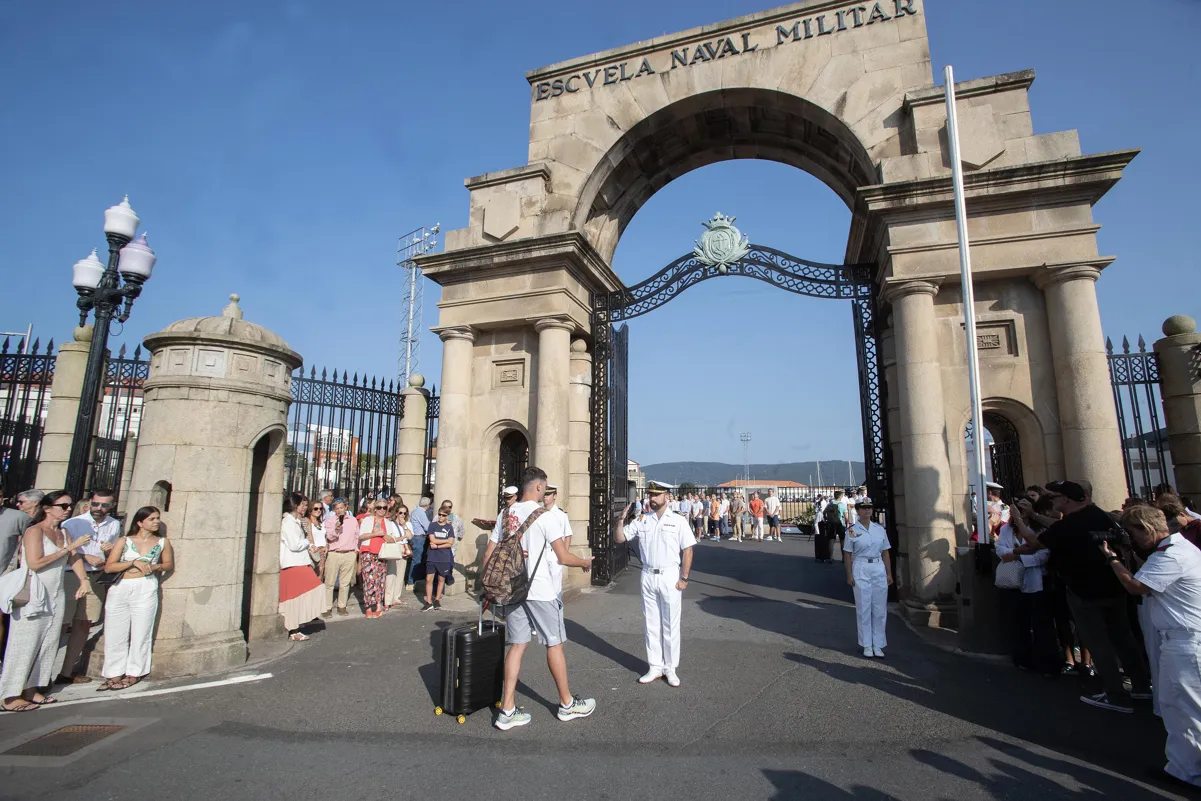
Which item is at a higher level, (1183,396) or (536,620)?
(1183,396)

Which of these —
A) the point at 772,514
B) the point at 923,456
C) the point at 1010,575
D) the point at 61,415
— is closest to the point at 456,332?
the point at 61,415

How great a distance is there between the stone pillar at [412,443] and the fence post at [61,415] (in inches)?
210

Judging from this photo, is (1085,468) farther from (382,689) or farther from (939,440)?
(382,689)

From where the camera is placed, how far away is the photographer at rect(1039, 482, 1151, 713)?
203 inches

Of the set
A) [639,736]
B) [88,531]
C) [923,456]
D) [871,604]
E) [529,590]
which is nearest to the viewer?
[639,736]

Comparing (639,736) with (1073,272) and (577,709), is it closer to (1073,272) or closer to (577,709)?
(577,709)

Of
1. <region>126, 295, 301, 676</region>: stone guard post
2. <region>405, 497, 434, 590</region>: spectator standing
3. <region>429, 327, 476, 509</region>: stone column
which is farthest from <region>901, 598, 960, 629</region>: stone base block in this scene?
<region>126, 295, 301, 676</region>: stone guard post

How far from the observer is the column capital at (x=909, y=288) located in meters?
9.25

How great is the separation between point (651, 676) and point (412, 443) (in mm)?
8658

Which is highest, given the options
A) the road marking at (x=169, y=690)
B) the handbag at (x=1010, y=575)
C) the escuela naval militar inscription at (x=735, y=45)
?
the escuela naval militar inscription at (x=735, y=45)

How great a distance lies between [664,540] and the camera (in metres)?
Result: 6.01

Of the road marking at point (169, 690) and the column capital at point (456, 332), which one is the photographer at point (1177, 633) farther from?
the column capital at point (456, 332)

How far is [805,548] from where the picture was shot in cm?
2020

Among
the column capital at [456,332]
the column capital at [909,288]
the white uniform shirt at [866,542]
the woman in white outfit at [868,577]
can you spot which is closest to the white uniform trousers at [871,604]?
the woman in white outfit at [868,577]
